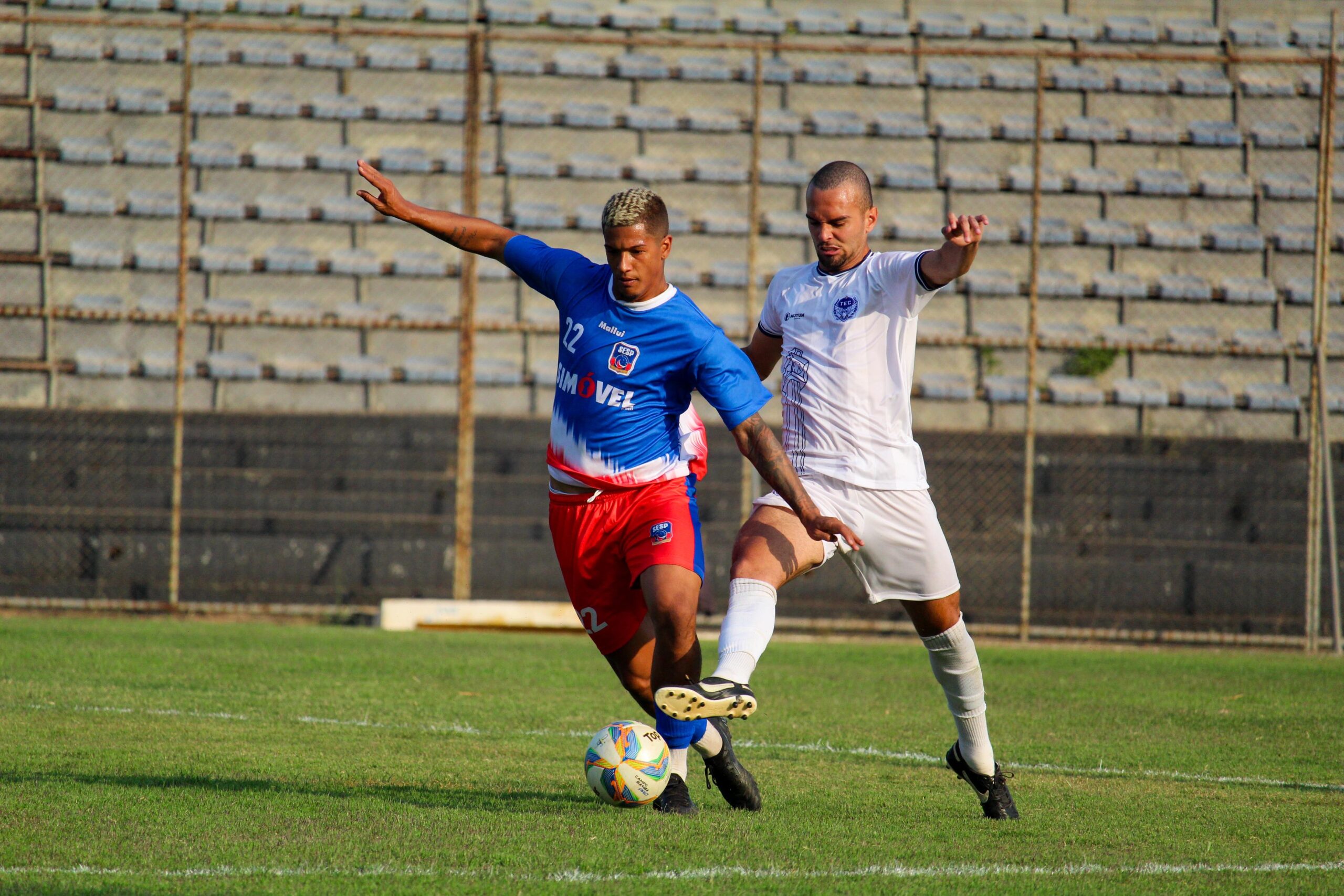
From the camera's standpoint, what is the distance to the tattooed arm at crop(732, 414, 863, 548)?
4.21 meters

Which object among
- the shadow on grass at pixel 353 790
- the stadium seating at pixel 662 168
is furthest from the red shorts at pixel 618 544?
the stadium seating at pixel 662 168

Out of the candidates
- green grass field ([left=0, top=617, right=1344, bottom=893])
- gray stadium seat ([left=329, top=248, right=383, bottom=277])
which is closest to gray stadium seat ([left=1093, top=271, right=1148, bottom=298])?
green grass field ([left=0, top=617, right=1344, bottom=893])

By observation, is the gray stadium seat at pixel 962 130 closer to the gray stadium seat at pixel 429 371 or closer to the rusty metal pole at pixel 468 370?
the rusty metal pole at pixel 468 370

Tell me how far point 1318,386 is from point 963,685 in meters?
7.96

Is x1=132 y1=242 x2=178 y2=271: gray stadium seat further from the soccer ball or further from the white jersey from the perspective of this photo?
the soccer ball

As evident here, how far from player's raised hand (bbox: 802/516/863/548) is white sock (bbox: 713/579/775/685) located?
30 cm

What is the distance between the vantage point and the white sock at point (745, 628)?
409 centimetres

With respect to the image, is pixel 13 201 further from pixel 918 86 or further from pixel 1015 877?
pixel 1015 877

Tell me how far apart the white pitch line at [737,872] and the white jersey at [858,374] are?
1.42m

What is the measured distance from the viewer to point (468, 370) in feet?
37.4

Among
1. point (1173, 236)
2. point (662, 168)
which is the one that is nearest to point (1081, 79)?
point (1173, 236)

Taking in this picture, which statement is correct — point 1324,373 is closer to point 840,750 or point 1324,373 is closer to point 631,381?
point 840,750

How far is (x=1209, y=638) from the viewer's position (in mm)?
11180

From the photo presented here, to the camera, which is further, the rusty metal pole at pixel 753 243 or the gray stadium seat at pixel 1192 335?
the gray stadium seat at pixel 1192 335
